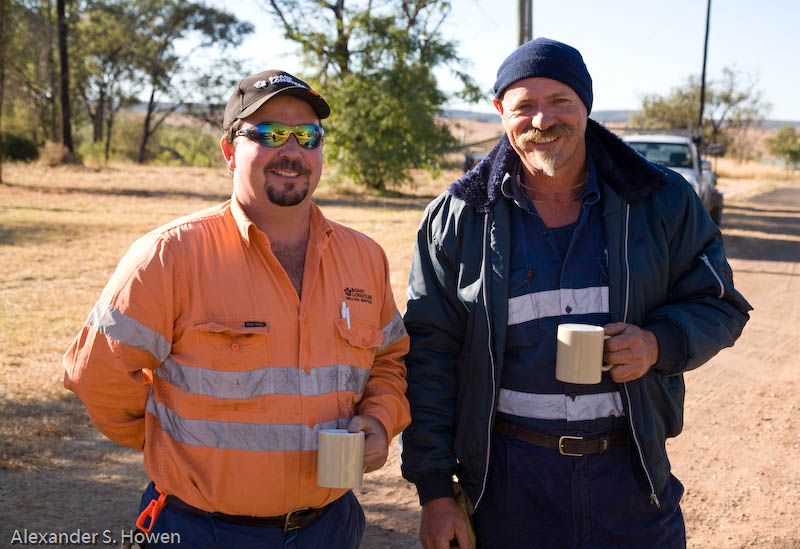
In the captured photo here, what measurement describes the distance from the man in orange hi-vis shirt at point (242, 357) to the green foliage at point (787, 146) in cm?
6275

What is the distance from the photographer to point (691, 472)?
4.98 metres

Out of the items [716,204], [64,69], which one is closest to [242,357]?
[716,204]

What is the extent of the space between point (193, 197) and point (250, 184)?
70.8ft

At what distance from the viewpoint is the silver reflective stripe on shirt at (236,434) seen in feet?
7.48

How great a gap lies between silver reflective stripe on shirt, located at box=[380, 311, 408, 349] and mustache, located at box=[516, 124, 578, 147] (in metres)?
0.76

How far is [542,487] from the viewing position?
8.43 ft

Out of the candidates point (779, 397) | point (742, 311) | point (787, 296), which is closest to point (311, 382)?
point (742, 311)

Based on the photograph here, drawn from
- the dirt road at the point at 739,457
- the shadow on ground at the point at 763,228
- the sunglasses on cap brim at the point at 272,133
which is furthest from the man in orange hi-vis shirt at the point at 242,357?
the shadow on ground at the point at 763,228

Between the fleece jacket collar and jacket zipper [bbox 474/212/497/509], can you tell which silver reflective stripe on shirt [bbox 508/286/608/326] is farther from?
the fleece jacket collar

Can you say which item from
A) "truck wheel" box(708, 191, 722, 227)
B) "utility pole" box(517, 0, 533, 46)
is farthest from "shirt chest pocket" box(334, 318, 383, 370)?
"truck wheel" box(708, 191, 722, 227)

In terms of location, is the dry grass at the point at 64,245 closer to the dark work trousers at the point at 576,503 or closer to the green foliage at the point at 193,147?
the dark work trousers at the point at 576,503

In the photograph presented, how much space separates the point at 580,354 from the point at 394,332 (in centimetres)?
67

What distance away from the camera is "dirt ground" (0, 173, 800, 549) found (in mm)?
4211

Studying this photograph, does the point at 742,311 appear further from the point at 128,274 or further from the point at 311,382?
the point at 128,274
